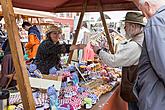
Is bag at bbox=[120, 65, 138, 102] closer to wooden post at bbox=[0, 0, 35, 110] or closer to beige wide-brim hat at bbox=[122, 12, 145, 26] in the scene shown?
beige wide-brim hat at bbox=[122, 12, 145, 26]

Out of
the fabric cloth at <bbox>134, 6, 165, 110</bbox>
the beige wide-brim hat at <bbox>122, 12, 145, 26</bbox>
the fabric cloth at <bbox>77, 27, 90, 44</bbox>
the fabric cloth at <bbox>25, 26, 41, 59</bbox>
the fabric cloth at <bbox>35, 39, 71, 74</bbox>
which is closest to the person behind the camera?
the fabric cloth at <bbox>134, 6, 165, 110</bbox>

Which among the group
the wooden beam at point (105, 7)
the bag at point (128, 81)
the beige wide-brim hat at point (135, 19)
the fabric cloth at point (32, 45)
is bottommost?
the bag at point (128, 81)

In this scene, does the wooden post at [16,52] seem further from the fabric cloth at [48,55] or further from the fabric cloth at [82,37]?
the fabric cloth at [82,37]

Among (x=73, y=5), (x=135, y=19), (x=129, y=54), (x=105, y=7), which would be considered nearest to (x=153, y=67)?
(x=129, y=54)

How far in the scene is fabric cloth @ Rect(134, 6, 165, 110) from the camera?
1325 millimetres

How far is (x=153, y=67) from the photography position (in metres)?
1.36

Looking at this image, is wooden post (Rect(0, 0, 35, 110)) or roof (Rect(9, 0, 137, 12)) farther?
roof (Rect(9, 0, 137, 12))

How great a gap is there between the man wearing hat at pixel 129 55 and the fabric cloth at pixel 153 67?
2.81ft

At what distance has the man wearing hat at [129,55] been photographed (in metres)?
2.45

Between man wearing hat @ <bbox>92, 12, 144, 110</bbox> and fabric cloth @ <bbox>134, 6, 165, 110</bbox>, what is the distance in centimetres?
86

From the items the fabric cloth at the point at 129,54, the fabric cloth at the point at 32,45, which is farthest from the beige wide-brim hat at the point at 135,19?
the fabric cloth at the point at 32,45

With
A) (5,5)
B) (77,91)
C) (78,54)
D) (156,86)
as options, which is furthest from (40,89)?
(78,54)

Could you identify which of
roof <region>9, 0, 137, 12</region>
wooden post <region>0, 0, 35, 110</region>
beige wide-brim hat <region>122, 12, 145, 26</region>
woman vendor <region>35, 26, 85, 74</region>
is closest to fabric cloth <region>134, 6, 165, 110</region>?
wooden post <region>0, 0, 35, 110</region>

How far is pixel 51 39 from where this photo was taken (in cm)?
392
